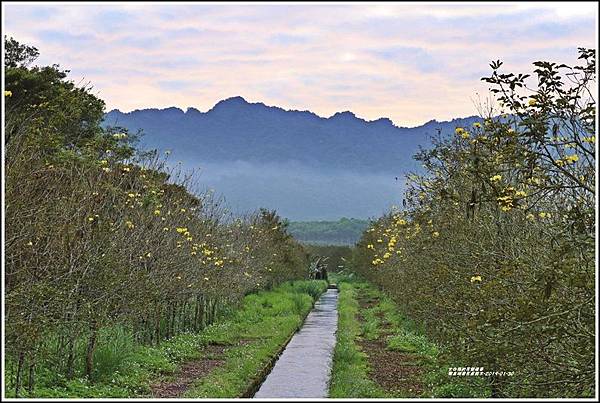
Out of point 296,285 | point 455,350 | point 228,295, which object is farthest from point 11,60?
point 296,285

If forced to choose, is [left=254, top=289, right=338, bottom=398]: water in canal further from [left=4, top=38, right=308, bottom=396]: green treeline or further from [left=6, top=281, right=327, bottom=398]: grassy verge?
[left=4, top=38, right=308, bottom=396]: green treeline

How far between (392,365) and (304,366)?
2621 mm

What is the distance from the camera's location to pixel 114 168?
15.5 metres

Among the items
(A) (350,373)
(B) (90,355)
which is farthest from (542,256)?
(A) (350,373)

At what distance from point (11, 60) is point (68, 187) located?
587 inches

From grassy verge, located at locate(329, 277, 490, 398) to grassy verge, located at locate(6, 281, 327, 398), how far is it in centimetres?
189

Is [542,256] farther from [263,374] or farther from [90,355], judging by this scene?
[263,374]

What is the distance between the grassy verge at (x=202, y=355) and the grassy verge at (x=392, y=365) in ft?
6.19

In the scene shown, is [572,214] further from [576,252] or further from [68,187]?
[68,187]

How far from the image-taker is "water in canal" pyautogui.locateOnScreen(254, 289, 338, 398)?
15.4m

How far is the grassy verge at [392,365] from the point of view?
39.1ft

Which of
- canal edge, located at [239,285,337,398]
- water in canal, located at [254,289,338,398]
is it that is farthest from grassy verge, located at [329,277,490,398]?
canal edge, located at [239,285,337,398]

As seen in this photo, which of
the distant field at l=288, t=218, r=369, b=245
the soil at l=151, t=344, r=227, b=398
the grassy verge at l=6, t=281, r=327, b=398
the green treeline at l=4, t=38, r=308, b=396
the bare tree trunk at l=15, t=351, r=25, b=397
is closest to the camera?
the green treeline at l=4, t=38, r=308, b=396

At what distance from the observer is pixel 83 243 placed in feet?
36.8
